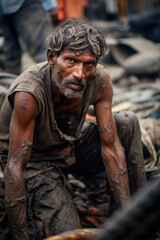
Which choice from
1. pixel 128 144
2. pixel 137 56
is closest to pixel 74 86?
pixel 128 144

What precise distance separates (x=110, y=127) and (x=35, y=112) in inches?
26.5

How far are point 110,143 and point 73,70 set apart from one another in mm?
724

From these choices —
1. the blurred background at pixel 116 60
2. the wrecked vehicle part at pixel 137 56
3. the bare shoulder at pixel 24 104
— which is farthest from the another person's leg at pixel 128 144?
the wrecked vehicle part at pixel 137 56

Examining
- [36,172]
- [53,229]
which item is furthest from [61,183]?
[53,229]

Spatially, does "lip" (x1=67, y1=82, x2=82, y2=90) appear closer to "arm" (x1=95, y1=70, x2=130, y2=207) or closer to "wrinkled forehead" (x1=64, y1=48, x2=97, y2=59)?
"wrinkled forehead" (x1=64, y1=48, x2=97, y2=59)

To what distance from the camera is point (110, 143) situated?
274cm

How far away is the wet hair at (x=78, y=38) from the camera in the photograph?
2346 millimetres

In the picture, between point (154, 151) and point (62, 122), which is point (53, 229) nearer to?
point (62, 122)

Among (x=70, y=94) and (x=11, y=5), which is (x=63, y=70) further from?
(x=11, y=5)

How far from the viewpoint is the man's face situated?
7.72 ft

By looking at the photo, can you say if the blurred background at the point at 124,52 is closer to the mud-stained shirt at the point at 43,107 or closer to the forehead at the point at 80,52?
the forehead at the point at 80,52

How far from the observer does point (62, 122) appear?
2.78 meters

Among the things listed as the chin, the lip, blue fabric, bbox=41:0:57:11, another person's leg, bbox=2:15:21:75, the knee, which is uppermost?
the lip

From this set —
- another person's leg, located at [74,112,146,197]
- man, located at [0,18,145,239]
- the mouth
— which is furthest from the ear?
another person's leg, located at [74,112,146,197]
